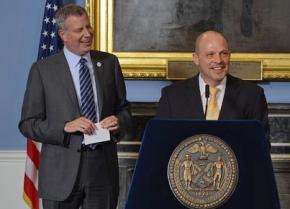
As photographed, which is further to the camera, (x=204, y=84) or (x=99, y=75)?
(x=99, y=75)

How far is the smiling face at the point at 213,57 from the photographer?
2857 mm

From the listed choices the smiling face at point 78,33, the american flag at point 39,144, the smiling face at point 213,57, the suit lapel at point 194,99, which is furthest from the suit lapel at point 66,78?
the american flag at point 39,144

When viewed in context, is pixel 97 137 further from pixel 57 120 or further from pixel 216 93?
pixel 216 93

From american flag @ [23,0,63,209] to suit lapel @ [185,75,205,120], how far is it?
77.7 inches

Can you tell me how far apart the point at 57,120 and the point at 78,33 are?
1.60 ft

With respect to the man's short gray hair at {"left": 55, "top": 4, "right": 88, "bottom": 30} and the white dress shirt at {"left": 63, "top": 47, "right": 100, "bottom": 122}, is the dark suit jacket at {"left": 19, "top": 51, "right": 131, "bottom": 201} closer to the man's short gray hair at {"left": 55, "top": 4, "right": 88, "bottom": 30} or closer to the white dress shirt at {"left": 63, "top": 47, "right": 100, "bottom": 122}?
the white dress shirt at {"left": 63, "top": 47, "right": 100, "bottom": 122}

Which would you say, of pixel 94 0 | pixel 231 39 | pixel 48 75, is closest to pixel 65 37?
pixel 48 75

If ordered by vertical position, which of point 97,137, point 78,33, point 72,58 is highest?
point 78,33

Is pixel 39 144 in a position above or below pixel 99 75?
below

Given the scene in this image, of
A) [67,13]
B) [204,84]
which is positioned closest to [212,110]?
[204,84]

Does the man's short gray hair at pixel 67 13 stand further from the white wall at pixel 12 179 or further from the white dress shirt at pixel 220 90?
the white wall at pixel 12 179

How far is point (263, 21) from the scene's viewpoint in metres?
4.91

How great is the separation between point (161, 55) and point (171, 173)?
2.80m

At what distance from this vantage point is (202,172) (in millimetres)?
2152
